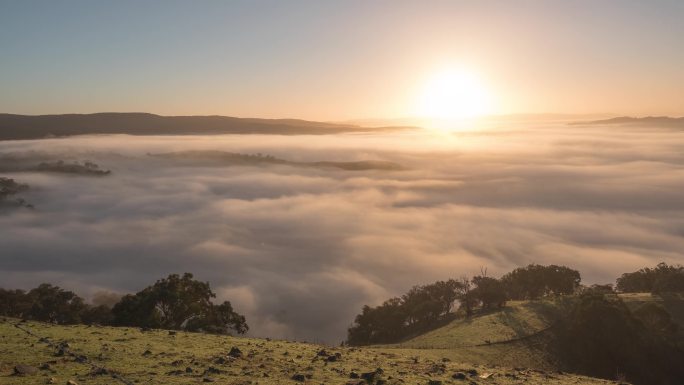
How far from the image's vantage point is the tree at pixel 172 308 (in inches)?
1711

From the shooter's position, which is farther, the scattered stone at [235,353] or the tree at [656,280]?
the tree at [656,280]

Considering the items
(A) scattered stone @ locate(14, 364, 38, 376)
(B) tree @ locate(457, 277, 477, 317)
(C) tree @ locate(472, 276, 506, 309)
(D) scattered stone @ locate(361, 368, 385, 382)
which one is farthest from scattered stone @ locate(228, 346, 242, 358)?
(B) tree @ locate(457, 277, 477, 317)

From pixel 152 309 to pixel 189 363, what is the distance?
2793 cm

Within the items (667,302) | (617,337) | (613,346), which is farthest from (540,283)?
(613,346)

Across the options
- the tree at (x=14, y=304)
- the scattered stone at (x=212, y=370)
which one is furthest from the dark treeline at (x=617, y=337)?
the tree at (x=14, y=304)

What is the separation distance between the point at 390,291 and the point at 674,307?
130 meters

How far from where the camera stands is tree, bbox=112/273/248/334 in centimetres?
4347

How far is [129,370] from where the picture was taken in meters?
17.0

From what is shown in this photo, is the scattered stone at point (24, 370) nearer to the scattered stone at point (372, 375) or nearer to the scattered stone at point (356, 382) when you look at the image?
the scattered stone at point (356, 382)

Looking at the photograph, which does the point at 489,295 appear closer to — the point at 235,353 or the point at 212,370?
the point at 235,353

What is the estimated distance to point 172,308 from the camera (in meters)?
45.8

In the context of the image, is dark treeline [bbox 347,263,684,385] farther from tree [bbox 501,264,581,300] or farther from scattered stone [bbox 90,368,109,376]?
scattered stone [bbox 90,368,109,376]

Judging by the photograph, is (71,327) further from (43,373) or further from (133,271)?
(133,271)

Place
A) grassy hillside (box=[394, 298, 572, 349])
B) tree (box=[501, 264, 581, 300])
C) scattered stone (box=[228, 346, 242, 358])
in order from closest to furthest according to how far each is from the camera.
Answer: scattered stone (box=[228, 346, 242, 358])
grassy hillside (box=[394, 298, 572, 349])
tree (box=[501, 264, 581, 300])
